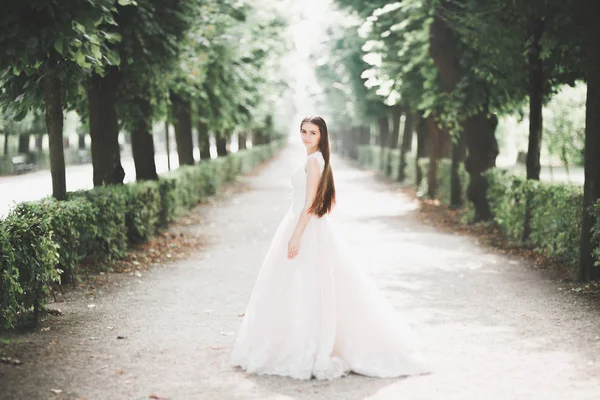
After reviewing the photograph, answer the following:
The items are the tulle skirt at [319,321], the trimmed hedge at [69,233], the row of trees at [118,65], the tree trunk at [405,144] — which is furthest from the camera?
the tree trunk at [405,144]

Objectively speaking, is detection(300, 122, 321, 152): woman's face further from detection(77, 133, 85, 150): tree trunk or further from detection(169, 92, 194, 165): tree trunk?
detection(77, 133, 85, 150): tree trunk

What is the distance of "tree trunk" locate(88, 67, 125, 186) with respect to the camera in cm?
1195

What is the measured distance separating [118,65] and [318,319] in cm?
451

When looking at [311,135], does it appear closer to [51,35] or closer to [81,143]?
[51,35]

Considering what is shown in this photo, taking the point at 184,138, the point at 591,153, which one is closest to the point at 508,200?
the point at 591,153

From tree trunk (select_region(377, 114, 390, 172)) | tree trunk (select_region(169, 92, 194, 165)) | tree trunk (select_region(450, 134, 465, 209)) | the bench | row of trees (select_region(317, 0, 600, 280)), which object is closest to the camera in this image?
row of trees (select_region(317, 0, 600, 280))

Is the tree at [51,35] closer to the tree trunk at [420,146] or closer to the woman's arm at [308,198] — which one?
the woman's arm at [308,198]

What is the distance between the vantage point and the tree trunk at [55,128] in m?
9.09

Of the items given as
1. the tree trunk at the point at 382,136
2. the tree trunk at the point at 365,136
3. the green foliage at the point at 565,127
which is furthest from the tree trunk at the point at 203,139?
the tree trunk at the point at 365,136

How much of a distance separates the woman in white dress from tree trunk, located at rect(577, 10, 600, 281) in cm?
443

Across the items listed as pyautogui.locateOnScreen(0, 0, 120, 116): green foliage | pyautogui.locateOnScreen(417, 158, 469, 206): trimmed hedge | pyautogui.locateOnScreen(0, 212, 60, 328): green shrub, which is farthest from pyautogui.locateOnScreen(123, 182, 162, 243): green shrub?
pyautogui.locateOnScreen(417, 158, 469, 206): trimmed hedge

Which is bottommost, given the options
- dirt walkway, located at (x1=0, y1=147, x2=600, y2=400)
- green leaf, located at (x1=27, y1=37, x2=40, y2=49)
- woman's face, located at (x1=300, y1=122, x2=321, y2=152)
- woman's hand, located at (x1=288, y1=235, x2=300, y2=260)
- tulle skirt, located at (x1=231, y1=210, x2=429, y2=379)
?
dirt walkway, located at (x1=0, y1=147, x2=600, y2=400)

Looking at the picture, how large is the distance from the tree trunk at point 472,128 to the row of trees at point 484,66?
2cm

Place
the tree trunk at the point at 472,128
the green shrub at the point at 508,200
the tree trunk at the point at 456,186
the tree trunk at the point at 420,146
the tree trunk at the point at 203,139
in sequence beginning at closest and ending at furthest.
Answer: the green shrub at the point at 508,200, the tree trunk at the point at 472,128, the tree trunk at the point at 456,186, the tree trunk at the point at 203,139, the tree trunk at the point at 420,146
